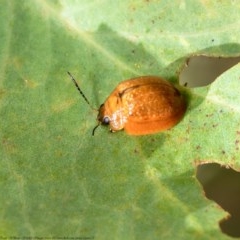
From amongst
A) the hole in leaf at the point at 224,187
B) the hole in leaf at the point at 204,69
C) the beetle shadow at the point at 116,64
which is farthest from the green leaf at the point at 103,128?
the hole in leaf at the point at 224,187

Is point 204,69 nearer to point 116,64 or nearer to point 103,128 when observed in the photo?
point 116,64

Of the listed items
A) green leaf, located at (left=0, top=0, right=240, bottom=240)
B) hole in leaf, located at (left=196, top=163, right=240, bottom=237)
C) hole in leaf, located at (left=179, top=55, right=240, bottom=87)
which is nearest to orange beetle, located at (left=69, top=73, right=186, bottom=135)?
green leaf, located at (left=0, top=0, right=240, bottom=240)

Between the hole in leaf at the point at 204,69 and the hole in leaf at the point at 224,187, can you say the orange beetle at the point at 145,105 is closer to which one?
the hole in leaf at the point at 204,69

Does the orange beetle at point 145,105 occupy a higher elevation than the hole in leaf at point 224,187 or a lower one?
higher

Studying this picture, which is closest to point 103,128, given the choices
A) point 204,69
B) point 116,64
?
point 116,64

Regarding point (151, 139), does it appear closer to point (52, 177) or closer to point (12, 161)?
point (52, 177)

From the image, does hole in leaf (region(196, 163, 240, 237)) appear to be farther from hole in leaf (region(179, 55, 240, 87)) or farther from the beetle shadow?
the beetle shadow
